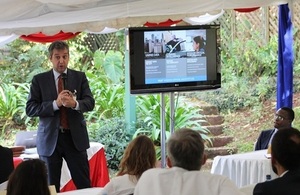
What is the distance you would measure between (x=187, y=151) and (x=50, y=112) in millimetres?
2316

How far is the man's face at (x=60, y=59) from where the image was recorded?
5.31 meters

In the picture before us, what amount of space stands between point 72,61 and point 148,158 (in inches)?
307

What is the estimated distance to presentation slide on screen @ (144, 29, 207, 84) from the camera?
6.64 m

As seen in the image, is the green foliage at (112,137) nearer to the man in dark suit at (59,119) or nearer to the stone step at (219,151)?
the stone step at (219,151)

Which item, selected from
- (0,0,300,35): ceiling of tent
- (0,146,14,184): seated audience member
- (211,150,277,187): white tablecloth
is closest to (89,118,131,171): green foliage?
(0,0,300,35): ceiling of tent

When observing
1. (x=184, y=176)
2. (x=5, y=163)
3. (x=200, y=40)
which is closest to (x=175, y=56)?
(x=200, y=40)

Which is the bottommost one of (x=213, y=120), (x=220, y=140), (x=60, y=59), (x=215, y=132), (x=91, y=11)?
(x=220, y=140)

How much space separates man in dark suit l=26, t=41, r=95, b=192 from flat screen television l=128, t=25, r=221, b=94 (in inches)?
49.8

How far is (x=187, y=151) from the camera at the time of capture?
3.15m

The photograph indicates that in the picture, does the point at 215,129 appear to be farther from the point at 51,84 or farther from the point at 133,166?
the point at 133,166

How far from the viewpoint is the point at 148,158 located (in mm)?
3695

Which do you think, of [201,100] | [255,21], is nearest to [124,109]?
[201,100]

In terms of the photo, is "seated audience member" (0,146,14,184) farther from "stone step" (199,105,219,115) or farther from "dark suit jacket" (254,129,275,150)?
"stone step" (199,105,219,115)

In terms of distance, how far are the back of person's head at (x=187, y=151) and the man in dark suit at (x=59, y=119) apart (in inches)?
83.5
